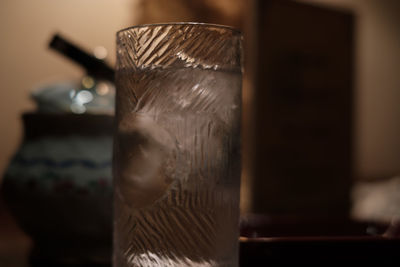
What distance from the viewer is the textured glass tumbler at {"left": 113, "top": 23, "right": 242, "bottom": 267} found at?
1.49ft

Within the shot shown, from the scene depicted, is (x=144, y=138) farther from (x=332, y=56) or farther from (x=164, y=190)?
(x=332, y=56)

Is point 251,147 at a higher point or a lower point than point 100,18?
lower

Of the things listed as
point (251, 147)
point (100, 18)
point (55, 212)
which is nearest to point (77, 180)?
point (55, 212)

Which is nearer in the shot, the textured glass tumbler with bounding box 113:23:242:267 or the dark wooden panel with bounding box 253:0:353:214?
the textured glass tumbler with bounding box 113:23:242:267

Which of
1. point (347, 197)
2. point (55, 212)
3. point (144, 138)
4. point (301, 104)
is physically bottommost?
point (347, 197)

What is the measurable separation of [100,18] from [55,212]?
4.02ft

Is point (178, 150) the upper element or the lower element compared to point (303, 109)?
lower

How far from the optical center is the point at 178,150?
458 millimetres

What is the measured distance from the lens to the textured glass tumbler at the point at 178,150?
45 cm

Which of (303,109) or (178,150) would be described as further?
(303,109)

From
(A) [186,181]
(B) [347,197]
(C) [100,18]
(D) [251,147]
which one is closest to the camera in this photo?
(A) [186,181]

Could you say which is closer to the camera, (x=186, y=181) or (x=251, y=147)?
(x=186, y=181)

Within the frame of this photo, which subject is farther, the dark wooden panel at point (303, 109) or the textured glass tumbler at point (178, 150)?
the dark wooden panel at point (303, 109)

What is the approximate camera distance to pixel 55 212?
0.69 meters
